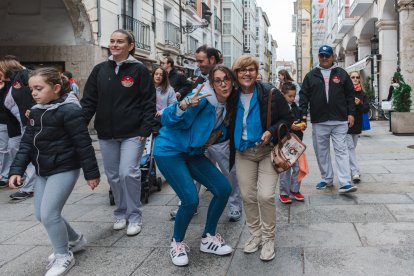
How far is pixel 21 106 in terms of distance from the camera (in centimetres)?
653

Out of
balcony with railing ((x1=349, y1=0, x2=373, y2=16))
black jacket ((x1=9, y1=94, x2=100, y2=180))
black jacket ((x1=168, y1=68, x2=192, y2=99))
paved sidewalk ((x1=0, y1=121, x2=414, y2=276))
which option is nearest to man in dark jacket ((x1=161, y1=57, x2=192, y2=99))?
black jacket ((x1=168, y1=68, x2=192, y2=99))

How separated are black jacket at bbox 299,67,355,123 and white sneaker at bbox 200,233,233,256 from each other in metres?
2.47

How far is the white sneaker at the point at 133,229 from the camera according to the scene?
4.45m

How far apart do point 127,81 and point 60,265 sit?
182cm

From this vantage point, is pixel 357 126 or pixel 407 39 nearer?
pixel 357 126

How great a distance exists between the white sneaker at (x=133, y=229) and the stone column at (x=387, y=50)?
15393mm

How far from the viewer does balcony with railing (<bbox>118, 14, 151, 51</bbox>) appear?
651 inches

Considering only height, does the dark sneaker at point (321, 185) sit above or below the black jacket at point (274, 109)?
below

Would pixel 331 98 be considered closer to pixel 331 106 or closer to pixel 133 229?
pixel 331 106

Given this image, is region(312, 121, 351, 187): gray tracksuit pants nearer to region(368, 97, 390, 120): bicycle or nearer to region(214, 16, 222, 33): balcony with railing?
region(368, 97, 390, 120): bicycle

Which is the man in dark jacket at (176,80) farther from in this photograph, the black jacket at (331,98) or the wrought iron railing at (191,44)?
the wrought iron railing at (191,44)

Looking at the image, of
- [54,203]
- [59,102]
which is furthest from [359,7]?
[54,203]

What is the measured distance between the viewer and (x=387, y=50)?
56.7 ft

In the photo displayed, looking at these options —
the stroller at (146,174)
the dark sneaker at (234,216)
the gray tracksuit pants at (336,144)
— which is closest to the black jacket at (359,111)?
the gray tracksuit pants at (336,144)
